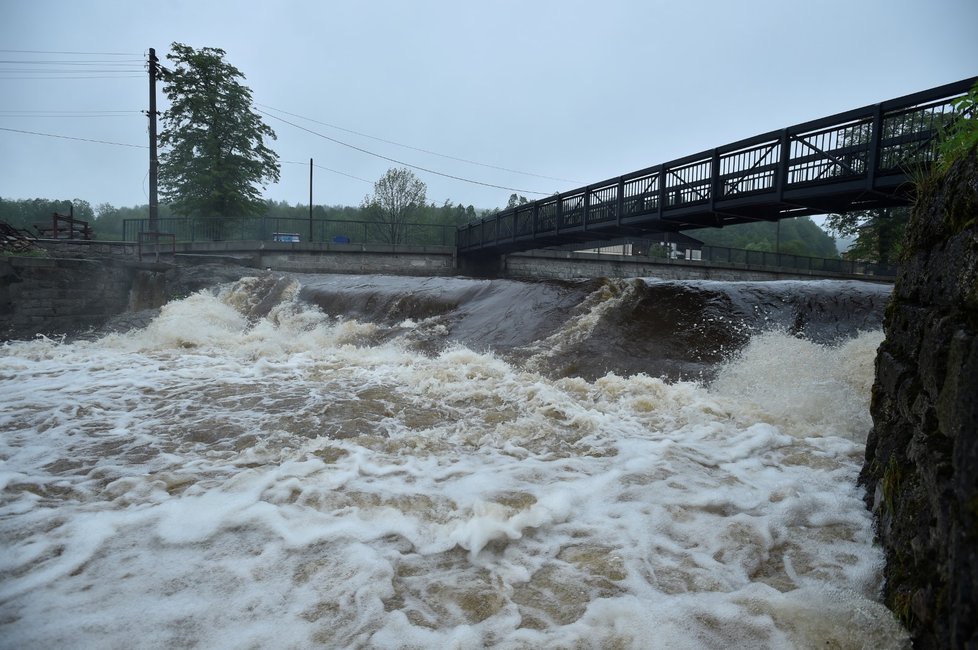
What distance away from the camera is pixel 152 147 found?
2172cm

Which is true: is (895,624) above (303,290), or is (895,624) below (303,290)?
below

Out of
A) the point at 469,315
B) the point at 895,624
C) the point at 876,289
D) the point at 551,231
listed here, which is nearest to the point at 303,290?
the point at 469,315

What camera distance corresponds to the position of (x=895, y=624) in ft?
6.44

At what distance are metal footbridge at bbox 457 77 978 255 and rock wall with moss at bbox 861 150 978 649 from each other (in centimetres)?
348

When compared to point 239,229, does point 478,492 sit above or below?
below

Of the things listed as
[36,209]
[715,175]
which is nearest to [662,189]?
[715,175]

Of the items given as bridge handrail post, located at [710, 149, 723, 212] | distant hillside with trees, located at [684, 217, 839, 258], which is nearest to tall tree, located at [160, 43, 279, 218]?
bridge handrail post, located at [710, 149, 723, 212]

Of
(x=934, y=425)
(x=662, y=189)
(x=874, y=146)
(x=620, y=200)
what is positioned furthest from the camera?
(x=620, y=200)

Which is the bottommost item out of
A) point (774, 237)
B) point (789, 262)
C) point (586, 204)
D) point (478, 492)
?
point (478, 492)

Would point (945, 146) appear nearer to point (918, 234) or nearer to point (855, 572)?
point (918, 234)

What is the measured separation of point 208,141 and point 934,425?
32.0 metres

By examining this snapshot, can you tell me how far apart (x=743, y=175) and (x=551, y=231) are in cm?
750

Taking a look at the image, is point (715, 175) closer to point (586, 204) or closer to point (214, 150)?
point (586, 204)

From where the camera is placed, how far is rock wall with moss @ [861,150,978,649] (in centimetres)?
137
